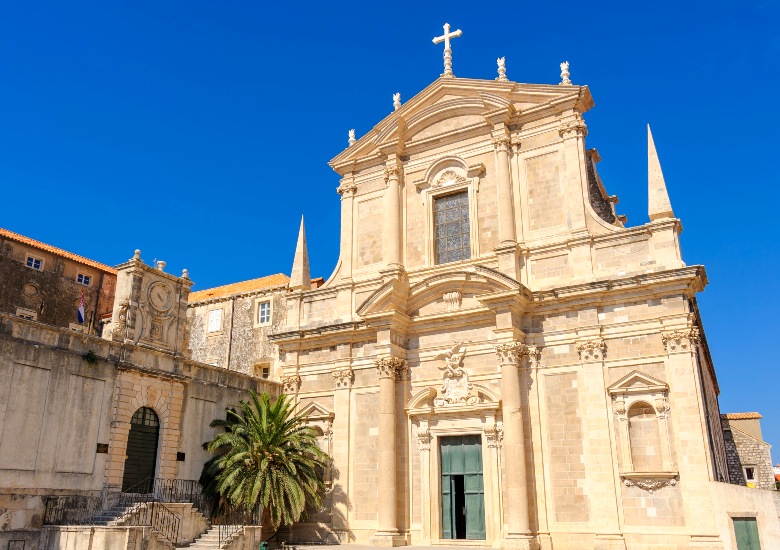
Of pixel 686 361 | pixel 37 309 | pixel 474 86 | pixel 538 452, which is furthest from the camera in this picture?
pixel 37 309

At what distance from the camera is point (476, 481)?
19.1 meters

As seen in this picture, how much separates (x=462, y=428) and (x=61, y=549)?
10321mm

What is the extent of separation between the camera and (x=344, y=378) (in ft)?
71.2

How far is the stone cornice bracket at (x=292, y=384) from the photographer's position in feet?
74.4

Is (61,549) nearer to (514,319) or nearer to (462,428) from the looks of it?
(462,428)

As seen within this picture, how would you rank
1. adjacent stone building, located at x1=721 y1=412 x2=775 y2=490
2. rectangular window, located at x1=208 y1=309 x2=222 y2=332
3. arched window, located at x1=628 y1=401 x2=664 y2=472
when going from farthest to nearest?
1. adjacent stone building, located at x1=721 y1=412 x2=775 y2=490
2. rectangular window, located at x1=208 y1=309 x2=222 y2=332
3. arched window, located at x1=628 y1=401 x2=664 y2=472

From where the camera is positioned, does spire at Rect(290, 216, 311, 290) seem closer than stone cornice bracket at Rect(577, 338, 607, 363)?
No

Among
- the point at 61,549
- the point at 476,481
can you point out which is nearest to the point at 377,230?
the point at 476,481

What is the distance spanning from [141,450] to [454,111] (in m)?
14.0

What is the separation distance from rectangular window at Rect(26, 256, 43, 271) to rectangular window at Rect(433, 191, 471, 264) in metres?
18.1

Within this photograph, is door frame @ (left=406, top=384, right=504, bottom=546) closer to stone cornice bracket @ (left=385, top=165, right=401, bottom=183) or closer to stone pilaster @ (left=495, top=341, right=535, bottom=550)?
stone pilaster @ (left=495, top=341, right=535, bottom=550)

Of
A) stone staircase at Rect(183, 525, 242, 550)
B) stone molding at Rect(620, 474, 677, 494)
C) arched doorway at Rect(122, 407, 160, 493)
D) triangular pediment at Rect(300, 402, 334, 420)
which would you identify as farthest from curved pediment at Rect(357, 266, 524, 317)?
stone staircase at Rect(183, 525, 242, 550)

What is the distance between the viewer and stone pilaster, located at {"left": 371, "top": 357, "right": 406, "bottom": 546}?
18984mm

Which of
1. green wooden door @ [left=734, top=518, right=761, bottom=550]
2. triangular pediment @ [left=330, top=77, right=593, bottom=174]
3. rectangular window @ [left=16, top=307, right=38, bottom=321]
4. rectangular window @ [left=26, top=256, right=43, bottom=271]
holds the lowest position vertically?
green wooden door @ [left=734, top=518, right=761, bottom=550]
